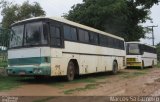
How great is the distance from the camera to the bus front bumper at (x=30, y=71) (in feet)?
49.6

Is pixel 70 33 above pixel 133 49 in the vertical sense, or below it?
above

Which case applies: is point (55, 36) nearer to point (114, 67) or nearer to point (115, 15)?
point (114, 67)

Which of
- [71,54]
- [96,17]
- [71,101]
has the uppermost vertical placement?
[96,17]

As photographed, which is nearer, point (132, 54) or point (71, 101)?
point (71, 101)

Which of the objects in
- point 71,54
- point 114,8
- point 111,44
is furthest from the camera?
point 114,8

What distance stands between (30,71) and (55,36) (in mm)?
1943

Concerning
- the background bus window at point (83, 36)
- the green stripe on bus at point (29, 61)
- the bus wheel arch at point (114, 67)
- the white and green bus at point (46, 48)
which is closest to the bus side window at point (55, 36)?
the white and green bus at point (46, 48)

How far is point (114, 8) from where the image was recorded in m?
39.0

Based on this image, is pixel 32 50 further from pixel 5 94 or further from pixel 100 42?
A: pixel 100 42

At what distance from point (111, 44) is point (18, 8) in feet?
92.8

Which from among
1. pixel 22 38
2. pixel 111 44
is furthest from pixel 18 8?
pixel 22 38

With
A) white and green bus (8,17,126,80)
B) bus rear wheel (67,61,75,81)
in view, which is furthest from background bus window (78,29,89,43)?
bus rear wheel (67,61,75,81)

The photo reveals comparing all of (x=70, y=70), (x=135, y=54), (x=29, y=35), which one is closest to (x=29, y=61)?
(x=29, y=35)

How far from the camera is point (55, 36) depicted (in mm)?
15953
